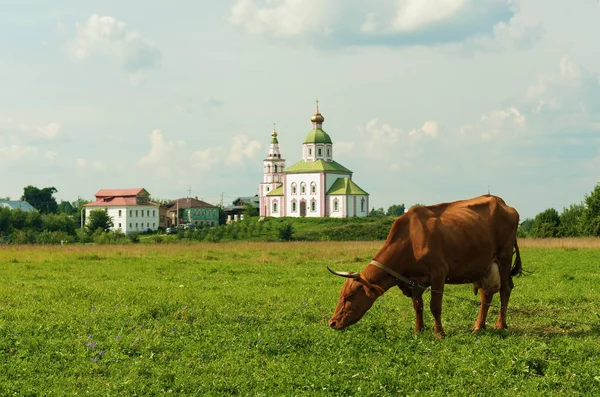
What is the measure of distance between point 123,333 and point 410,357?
14.0ft

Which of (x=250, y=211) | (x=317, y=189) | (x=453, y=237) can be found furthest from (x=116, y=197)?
(x=453, y=237)

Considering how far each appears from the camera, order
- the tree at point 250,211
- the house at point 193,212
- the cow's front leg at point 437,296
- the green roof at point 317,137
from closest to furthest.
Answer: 1. the cow's front leg at point 437,296
2. the green roof at point 317,137
3. the tree at point 250,211
4. the house at point 193,212

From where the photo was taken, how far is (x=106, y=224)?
92.4 meters

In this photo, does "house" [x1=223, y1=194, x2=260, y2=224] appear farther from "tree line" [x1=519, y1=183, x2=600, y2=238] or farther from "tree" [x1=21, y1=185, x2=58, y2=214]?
"tree line" [x1=519, y1=183, x2=600, y2=238]

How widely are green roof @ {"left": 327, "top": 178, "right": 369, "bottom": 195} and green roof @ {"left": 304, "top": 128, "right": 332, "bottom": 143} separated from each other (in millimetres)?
7293

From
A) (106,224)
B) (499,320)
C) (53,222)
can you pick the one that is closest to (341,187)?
(106,224)

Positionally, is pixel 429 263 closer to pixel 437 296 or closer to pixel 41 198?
pixel 437 296

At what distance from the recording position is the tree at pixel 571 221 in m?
58.0

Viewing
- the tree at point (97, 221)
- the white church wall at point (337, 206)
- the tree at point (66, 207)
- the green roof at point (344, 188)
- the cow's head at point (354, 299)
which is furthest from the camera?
the tree at point (66, 207)

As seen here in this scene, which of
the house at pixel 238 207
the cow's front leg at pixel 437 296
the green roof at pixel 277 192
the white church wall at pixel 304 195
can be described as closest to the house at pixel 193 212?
the house at pixel 238 207

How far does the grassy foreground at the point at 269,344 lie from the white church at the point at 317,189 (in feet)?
263

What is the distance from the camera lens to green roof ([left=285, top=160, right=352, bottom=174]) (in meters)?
100

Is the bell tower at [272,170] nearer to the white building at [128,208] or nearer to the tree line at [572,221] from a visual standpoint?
the white building at [128,208]

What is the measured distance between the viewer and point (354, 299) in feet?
34.0
